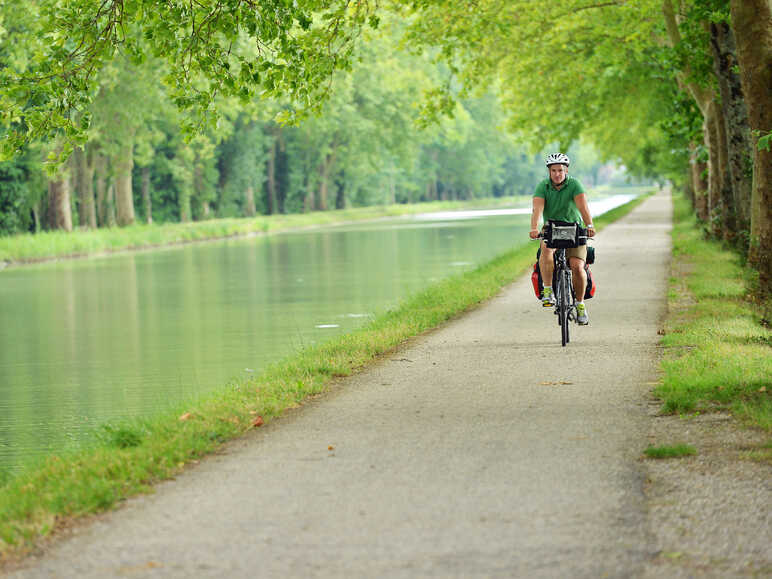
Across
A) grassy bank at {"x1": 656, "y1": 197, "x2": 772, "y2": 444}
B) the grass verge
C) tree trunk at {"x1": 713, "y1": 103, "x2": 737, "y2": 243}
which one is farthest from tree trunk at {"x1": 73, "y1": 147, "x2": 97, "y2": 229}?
the grass verge

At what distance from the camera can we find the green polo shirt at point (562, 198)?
521 inches

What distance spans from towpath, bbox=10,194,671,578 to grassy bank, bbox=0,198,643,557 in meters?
0.21

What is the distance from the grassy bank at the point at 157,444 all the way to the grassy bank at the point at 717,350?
310 centimetres

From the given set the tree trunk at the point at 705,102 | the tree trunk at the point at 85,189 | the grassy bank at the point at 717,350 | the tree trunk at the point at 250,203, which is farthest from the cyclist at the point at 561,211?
the tree trunk at the point at 250,203

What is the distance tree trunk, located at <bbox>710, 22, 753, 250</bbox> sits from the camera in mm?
18969

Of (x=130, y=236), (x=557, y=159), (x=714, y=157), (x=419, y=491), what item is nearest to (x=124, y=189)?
(x=130, y=236)

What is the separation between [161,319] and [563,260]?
33.3 ft

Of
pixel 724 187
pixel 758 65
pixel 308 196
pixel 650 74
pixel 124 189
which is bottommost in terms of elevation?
pixel 308 196

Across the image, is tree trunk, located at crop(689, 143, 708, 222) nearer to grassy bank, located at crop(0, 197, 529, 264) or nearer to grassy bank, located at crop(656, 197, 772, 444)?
grassy bank, located at crop(656, 197, 772, 444)

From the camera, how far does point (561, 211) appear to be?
524 inches

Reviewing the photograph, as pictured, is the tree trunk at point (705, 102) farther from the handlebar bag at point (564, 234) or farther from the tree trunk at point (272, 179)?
the tree trunk at point (272, 179)

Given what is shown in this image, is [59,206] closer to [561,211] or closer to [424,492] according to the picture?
[561,211]

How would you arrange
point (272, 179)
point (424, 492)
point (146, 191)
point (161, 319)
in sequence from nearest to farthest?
point (424, 492)
point (161, 319)
point (146, 191)
point (272, 179)

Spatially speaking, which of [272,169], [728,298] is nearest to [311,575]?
[728,298]
